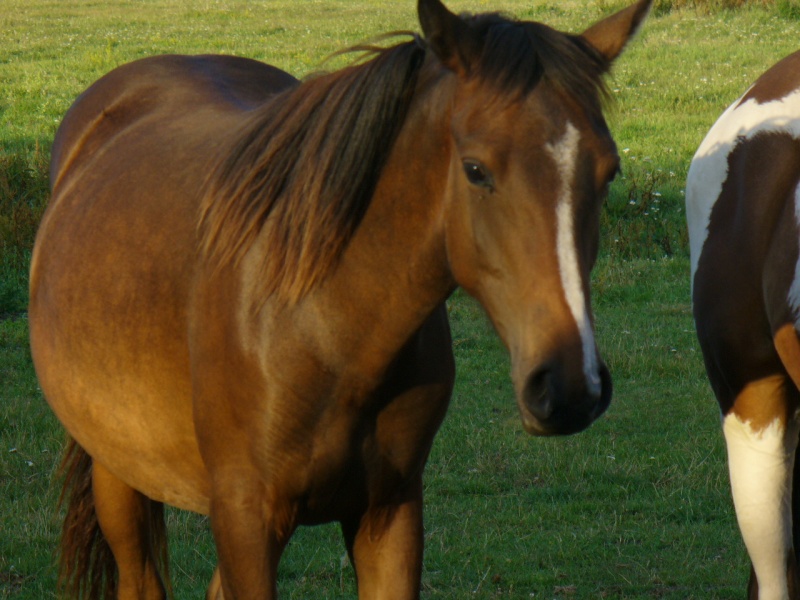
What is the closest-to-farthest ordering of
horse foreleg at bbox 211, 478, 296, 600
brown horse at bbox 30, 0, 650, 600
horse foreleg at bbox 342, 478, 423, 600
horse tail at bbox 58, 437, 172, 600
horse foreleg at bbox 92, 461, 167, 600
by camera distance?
brown horse at bbox 30, 0, 650, 600
horse foreleg at bbox 211, 478, 296, 600
horse foreleg at bbox 342, 478, 423, 600
horse foreleg at bbox 92, 461, 167, 600
horse tail at bbox 58, 437, 172, 600

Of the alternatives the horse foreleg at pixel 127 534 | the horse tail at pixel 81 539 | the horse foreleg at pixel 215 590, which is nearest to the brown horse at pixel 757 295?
the horse foreleg at pixel 215 590

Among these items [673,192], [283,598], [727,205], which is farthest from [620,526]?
[673,192]

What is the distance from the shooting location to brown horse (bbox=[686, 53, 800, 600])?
2930mm

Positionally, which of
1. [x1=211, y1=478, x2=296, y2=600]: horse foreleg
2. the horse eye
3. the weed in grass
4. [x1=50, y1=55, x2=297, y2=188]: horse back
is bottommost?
the weed in grass

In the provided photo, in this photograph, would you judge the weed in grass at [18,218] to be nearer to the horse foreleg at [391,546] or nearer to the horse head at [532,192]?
the horse foreleg at [391,546]

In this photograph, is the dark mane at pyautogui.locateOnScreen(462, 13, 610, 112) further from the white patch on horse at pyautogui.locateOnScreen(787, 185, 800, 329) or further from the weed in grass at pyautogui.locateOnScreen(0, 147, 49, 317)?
the weed in grass at pyautogui.locateOnScreen(0, 147, 49, 317)

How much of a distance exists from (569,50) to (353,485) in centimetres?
107

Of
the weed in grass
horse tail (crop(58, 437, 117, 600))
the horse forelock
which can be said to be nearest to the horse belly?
the horse forelock

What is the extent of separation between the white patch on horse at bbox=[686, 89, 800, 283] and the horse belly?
4.82 feet

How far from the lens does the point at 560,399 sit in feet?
6.01

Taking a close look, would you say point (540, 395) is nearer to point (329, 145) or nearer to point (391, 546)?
point (329, 145)

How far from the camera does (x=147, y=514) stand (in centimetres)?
360

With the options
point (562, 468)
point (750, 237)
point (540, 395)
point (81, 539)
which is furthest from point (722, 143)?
point (81, 539)

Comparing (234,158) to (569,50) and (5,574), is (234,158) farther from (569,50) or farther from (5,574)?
(5,574)
